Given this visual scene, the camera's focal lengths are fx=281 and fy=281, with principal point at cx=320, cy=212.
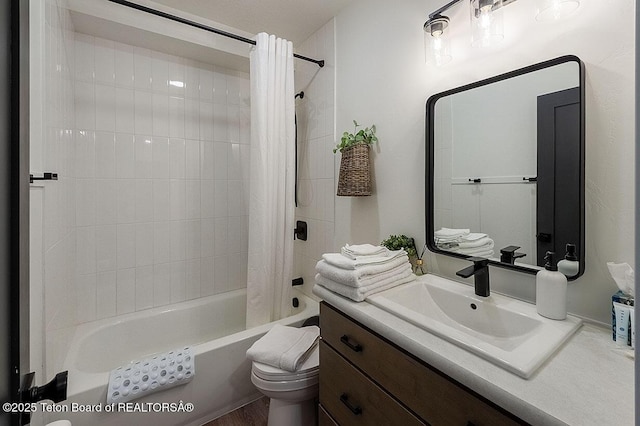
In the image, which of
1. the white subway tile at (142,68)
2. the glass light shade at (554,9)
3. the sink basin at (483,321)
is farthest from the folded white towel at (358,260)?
the white subway tile at (142,68)

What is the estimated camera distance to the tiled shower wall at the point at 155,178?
1.81 metres

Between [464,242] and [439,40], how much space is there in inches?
34.5

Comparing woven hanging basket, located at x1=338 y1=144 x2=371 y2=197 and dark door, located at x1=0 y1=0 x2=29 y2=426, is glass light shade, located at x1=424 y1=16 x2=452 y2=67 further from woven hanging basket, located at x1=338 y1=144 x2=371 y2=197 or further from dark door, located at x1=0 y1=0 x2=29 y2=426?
dark door, located at x1=0 y1=0 x2=29 y2=426

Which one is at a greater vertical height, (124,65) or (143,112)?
(124,65)

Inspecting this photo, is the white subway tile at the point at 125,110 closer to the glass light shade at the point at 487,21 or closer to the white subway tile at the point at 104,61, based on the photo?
the white subway tile at the point at 104,61

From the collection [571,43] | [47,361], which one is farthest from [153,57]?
[571,43]

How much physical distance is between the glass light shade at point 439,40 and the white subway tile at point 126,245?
2109 millimetres

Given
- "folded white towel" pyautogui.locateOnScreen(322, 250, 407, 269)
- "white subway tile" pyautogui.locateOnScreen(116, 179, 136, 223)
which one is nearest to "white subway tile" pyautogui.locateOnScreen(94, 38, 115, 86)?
"white subway tile" pyautogui.locateOnScreen(116, 179, 136, 223)

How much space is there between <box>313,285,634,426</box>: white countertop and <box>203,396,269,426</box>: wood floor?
3.89ft

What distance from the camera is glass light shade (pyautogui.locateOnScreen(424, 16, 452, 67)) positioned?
1186 mm

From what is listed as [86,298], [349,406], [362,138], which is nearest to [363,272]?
[349,406]

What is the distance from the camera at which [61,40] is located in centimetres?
137

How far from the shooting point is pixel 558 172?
92cm

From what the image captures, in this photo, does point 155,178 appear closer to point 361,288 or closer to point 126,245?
point 126,245
